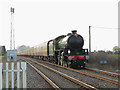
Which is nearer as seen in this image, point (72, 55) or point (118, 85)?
point (118, 85)

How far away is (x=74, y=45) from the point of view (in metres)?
16.6

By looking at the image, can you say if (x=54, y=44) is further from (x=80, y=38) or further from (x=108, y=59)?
(x=108, y=59)

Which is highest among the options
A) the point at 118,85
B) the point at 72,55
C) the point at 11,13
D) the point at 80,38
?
the point at 11,13

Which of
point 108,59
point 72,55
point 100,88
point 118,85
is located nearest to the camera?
point 100,88

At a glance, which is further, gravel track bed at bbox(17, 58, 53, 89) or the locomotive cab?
the locomotive cab

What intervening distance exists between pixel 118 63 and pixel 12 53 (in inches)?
401

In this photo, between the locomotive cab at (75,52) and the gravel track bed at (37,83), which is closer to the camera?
the gravel track bed at (37,83)

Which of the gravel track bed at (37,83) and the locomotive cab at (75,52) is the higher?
the locomotive cab at (75,52)

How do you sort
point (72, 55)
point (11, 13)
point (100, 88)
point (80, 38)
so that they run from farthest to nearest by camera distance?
point (11, 13) < point (80, 38) < point (72, 55) < point (100, 88)

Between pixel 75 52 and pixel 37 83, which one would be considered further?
pixel 75 52

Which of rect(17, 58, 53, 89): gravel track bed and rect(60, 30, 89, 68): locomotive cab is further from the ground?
rect(60, 30, 89, 68): locomotive cab

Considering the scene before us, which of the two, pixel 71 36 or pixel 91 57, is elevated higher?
pixel 71 36

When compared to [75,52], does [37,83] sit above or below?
below

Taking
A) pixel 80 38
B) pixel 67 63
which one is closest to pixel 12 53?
pixel 67 63
